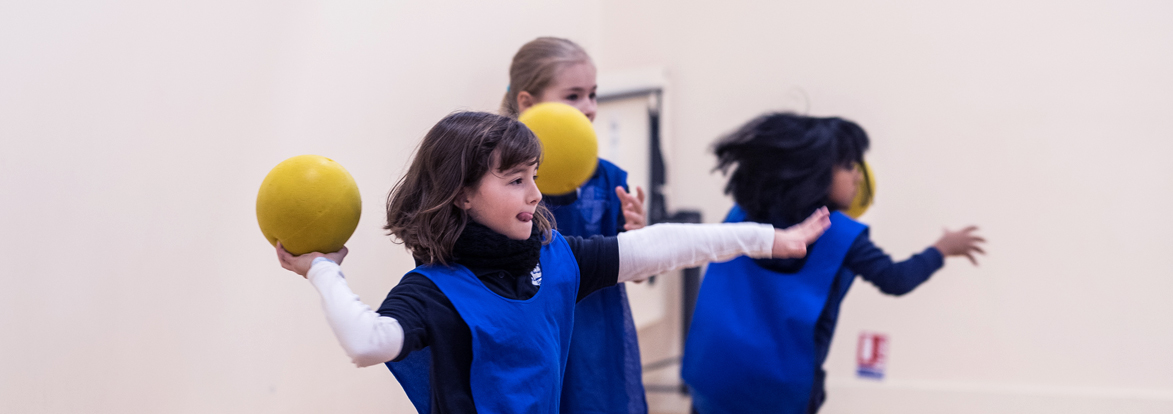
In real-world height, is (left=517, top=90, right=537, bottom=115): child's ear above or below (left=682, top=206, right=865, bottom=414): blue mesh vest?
above

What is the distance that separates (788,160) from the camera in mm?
1856

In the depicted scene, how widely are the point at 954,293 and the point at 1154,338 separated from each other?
64 cm

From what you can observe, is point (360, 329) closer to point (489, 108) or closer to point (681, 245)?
point (681, 245)

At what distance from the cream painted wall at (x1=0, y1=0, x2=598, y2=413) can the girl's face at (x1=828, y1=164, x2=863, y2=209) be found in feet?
3.18

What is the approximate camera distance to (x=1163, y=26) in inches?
108

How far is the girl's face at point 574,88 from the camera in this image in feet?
5.37

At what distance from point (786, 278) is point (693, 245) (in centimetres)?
60

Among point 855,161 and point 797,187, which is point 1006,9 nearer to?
point 855,161

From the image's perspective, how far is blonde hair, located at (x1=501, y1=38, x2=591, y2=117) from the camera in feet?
5.39

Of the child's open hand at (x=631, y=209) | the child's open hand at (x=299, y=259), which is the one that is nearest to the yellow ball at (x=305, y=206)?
the child's open hand at (x=299, y=259)

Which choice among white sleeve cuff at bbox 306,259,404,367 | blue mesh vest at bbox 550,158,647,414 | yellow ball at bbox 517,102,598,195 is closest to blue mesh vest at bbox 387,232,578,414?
white sleeve cuff at bbox 306,259,404,367

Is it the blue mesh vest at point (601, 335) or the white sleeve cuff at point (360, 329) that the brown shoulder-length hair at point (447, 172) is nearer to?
the white sleeve cuff at point (360, 329)

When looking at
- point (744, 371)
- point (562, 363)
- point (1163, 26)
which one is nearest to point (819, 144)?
point (744, 371)

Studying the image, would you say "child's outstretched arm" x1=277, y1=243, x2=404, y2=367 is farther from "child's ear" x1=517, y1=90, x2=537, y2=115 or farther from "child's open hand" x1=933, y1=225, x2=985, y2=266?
"child's open hand" x1=933, y1=225, x2=985, y2=266
